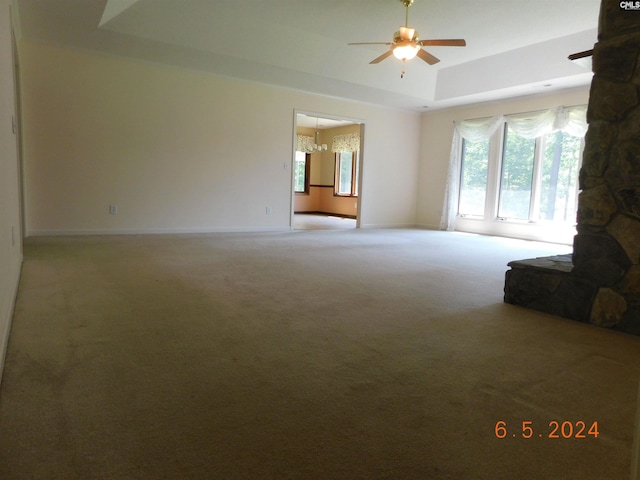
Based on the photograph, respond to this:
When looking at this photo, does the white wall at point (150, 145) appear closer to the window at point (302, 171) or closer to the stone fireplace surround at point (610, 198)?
the window at point (302, 171)

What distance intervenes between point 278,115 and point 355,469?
6749 millimetres

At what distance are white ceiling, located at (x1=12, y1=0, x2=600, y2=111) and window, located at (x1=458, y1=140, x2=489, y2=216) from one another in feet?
4.19

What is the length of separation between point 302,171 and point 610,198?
36.5 feet

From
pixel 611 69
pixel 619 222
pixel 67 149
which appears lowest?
pixel 619 222

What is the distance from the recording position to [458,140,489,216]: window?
26.9ft

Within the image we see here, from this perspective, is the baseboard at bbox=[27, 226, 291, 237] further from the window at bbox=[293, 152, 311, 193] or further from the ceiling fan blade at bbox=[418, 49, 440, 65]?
the window at bbox=[293, 152, 311, 193]

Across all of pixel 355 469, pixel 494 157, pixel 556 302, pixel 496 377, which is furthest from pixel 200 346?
pixel 494 157

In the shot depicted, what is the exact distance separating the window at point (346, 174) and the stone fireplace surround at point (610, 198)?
9.47 m

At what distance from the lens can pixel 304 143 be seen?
41.1ft

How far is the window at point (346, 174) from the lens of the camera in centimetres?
1217

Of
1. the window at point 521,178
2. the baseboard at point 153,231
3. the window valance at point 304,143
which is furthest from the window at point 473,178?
the window valance at point 304,143

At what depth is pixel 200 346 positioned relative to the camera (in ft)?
6.51

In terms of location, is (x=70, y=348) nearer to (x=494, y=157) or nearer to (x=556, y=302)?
(x=556, y=302)
